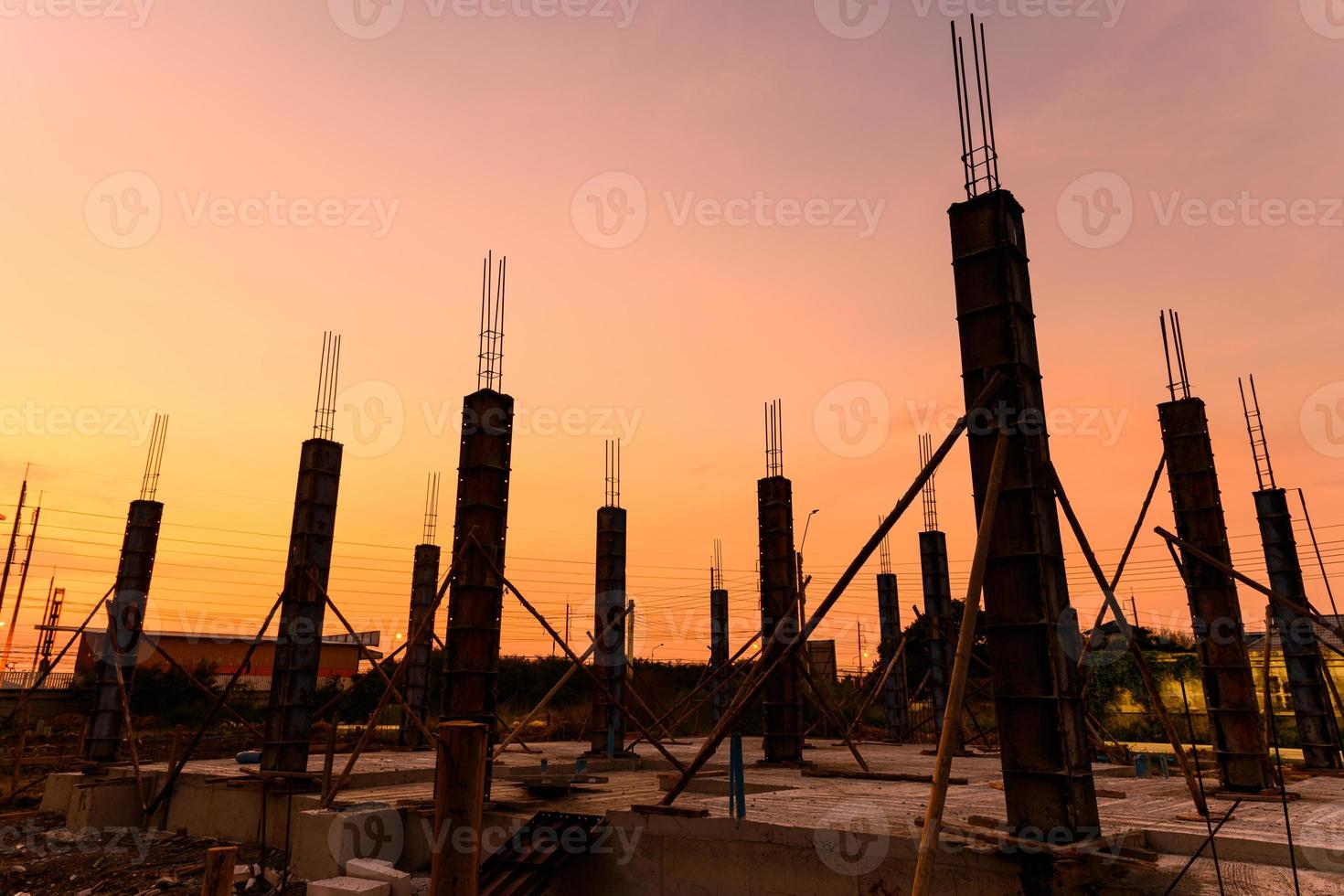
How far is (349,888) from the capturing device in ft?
37.3

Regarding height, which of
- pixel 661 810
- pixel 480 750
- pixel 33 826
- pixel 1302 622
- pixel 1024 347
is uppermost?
pixel 1024 347

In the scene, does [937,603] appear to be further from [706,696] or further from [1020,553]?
[1020,553]

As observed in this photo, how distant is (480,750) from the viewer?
879 cm

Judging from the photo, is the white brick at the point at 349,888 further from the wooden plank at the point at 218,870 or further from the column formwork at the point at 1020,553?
the column formwork at the point at 1020,553

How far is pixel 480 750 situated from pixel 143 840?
13817mm

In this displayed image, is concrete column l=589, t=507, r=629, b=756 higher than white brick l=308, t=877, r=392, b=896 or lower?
higher

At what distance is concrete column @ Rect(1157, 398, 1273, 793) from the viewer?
1513 centimetres

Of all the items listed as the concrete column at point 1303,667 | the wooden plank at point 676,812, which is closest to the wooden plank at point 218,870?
the wooden plank at point 676,812

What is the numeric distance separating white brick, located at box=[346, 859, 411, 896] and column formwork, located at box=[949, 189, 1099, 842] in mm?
8523

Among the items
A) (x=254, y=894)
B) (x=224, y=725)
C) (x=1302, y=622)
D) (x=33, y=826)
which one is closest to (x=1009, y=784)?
(x=254, y=894)

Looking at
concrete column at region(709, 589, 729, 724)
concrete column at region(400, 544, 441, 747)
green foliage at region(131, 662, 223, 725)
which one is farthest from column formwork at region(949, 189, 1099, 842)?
green foliage at region(131, 662, 223, 725)

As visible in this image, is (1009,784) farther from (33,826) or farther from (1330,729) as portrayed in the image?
(33,826)

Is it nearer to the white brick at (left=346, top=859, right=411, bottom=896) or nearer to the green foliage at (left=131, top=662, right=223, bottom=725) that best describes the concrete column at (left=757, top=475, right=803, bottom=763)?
the white brick at (left=346, top=859, right=411, bottom=896)

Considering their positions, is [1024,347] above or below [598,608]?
above
